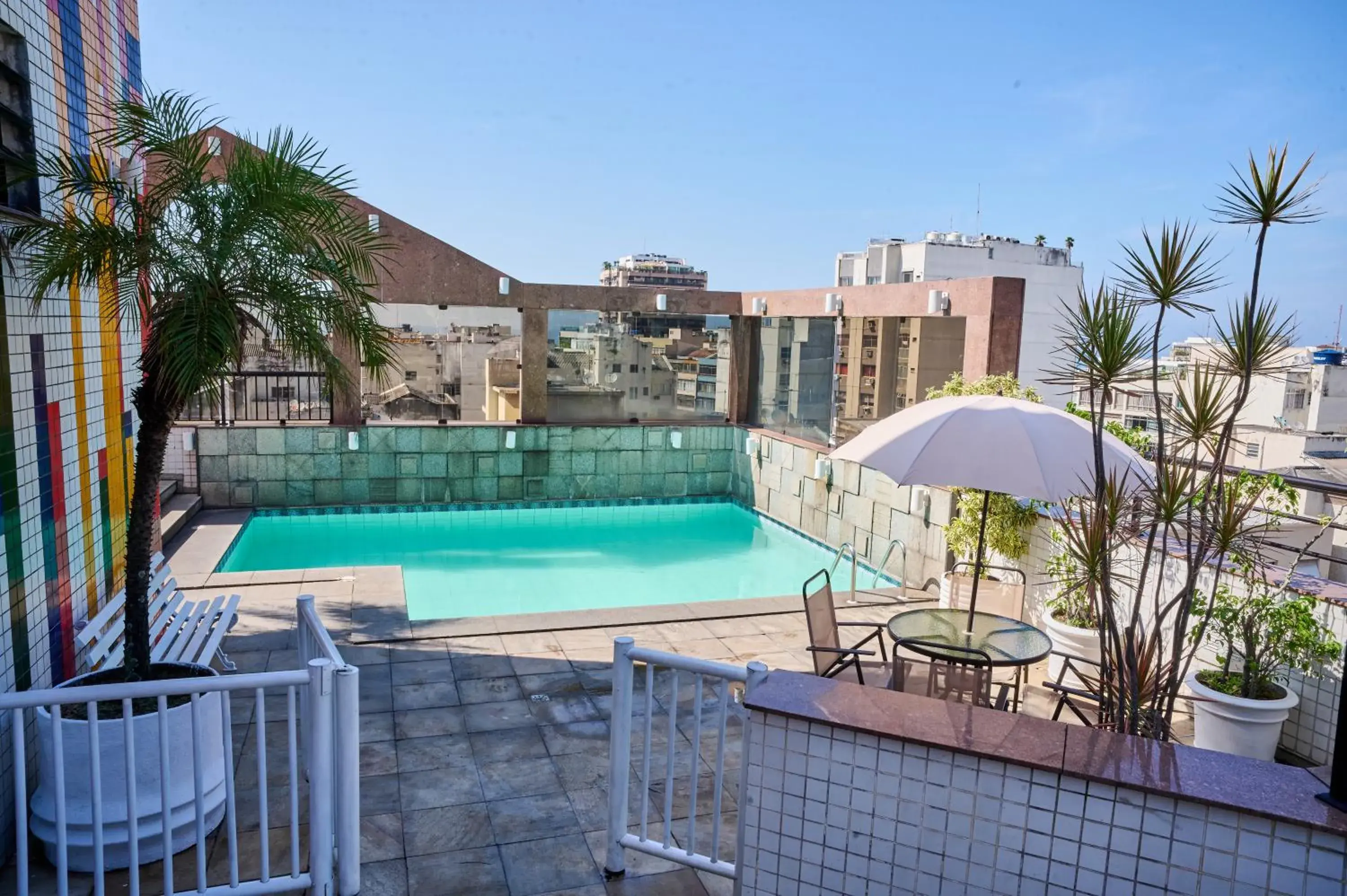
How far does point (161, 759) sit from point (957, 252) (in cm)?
3447

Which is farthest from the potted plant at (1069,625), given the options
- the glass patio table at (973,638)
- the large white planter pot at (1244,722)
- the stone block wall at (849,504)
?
the stone block wall at (849,504)

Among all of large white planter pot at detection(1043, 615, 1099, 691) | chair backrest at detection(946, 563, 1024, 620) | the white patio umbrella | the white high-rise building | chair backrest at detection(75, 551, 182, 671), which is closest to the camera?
chair backrest at detection(75, 551, 182, 671)

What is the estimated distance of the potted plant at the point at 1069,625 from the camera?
5340 mm

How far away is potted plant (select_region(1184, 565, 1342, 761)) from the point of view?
4.25 metres

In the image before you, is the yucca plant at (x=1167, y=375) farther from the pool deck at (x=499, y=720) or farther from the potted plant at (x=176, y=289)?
the potted plant at (x=176, y=289)

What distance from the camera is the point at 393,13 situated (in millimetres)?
11234

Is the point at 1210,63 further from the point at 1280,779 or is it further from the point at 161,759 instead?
the point at 161,759

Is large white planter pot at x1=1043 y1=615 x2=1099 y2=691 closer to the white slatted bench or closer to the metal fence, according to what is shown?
the white slatted bench

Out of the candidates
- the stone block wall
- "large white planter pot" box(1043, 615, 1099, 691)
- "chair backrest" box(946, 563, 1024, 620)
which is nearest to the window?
"large white planter pot" box(1043, 615, 1099, 691)

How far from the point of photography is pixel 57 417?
3.83m

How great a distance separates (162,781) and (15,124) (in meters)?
2.50

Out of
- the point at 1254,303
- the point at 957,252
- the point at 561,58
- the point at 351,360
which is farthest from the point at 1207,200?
the point at 957,252

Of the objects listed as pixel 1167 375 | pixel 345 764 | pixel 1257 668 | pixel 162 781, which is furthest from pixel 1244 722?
pixel 162 781

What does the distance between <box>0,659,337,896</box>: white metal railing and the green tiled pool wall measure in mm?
8345
